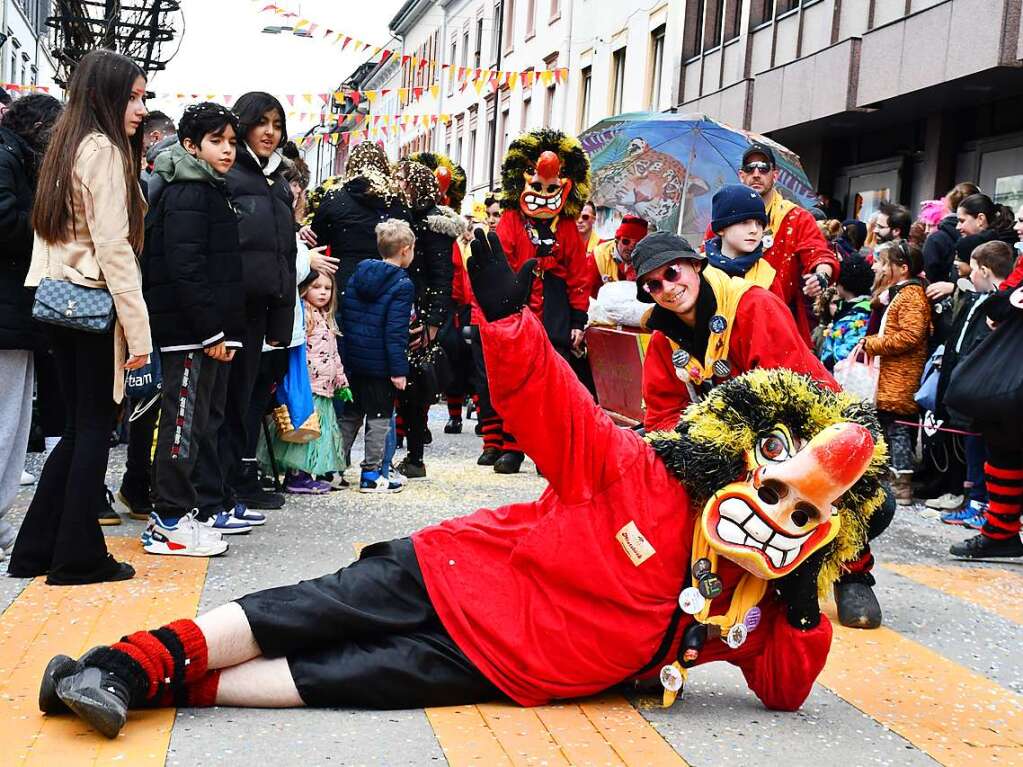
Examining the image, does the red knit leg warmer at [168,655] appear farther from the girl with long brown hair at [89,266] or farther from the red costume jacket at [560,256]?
the red costume jacket at [560,256]

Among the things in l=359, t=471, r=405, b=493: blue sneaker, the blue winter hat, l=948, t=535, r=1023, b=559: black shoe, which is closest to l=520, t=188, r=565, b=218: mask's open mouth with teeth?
l=359, t=471, r=405, b=493: blue sneaker

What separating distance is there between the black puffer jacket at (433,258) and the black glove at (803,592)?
233 inches

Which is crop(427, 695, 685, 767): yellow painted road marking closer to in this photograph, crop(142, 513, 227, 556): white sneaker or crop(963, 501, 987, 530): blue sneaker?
crop(142, 513, 227, 556): white sneaker

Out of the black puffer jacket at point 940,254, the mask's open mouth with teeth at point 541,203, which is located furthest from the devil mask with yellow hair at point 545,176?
the black puffer jacket at point 940,254

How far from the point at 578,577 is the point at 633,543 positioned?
0.18 meters

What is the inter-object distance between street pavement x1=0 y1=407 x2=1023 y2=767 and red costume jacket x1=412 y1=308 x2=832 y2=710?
0.10 metres

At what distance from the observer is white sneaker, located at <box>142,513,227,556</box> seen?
564cm

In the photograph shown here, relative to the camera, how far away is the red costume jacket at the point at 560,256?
30.0 ft

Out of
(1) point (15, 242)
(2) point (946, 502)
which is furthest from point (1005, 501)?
(1) point (15, 242)

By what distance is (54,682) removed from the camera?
3279 mm

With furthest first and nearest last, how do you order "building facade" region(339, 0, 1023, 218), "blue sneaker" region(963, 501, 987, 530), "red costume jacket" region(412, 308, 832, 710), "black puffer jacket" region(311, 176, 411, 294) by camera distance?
"building facade" region(339, 0, 1023, 218), "black puffer jacket" region(311, 176, 411, 294), "blue sneaker" region(963, 501, 987, 530), "red costume jacket" region(412, 308, 832, 710)

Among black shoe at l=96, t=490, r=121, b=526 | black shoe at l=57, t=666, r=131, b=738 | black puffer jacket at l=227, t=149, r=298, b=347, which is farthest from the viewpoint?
black shoe at l=96, t=490, r=121, b=526

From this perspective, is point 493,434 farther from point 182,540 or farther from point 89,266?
point 89,266

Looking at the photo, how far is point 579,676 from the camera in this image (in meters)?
3.68
